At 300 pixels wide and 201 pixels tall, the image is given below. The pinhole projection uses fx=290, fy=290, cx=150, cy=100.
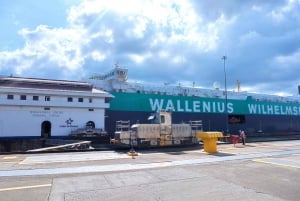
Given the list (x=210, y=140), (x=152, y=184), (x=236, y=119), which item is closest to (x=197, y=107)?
(x=236, y=119)

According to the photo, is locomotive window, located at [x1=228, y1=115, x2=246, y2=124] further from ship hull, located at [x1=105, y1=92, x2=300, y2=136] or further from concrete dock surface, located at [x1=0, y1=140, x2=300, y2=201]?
concrete dock surface, located at [x1=0, y1=140, x2=300, y2=201]

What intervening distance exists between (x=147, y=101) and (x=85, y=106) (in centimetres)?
1121

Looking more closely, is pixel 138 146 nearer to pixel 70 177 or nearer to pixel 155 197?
pixel 70 177

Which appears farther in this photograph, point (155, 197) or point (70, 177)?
point (70, 177)

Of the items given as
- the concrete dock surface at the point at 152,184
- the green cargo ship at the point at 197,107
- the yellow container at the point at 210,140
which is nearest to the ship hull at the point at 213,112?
the green cargo ship at the point at 197,107

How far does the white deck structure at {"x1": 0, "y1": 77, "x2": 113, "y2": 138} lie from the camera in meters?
36.0

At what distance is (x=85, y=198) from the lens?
23.2 feet

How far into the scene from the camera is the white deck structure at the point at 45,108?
3603 centimetres

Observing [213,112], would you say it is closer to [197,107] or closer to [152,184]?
[197,107]

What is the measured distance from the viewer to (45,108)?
3772cm

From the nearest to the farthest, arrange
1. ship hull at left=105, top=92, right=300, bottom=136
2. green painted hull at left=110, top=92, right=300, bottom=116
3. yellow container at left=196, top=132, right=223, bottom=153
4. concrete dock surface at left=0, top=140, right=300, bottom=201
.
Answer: concrete dock surface at left=0, top=140, right=300, bottom=201
yellow container at left=196, top=132, right=223, bottom=153
ship hull at left=105, top=92, right=300, bottom=136
green painted hull at left=110, top=92, right=300, bottom=116

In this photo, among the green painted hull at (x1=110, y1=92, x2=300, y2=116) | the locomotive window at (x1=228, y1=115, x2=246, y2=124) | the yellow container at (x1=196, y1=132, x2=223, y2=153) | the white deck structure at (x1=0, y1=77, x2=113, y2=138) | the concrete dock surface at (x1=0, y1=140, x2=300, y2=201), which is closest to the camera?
the concrete dock surface at (x1=0, y1=140, x2=300, y2=201)

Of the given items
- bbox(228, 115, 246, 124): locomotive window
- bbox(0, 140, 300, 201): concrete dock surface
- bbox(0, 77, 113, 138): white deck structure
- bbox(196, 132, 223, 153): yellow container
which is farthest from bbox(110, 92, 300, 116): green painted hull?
bbox(0, 140, 300, 201): concrete dock surface

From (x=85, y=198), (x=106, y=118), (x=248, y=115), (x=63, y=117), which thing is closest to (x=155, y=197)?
(x=85, y=198)
